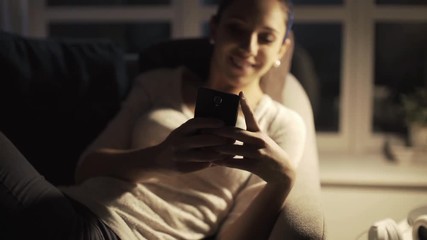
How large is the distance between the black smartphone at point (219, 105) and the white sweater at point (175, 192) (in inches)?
9.5

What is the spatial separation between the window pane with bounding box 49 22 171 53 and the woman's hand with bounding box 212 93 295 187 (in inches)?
49.1

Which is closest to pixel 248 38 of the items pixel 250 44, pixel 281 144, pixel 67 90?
pixel 250 44

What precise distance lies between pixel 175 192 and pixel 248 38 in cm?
42

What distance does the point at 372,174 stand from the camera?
1961mm

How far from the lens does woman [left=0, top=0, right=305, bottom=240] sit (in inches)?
48.4

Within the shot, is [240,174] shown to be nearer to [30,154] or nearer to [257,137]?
[257,137]

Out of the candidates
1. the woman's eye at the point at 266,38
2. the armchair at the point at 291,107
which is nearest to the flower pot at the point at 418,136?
the armchair at the point at 291,107

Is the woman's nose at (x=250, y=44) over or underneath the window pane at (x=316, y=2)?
underneath

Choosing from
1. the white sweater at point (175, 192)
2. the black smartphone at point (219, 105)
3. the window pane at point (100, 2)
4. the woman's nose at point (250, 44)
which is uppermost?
the window pane at point (100, 2)

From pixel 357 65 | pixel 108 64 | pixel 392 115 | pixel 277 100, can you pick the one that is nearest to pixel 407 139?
pixel 392 115

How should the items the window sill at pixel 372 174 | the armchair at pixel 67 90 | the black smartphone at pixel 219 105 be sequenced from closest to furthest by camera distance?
the black smartphone at pixel 219 105 < the armchair at pixel 67 90 < the window sill at pixel 372 174

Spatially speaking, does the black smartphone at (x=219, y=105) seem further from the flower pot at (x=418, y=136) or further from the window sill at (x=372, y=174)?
the flower pot at (x=418, y=136)

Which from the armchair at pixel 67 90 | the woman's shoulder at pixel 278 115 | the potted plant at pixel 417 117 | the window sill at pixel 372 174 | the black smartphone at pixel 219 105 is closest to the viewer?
the black smartphone at pixel 219 105

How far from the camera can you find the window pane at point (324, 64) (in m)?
2.33
